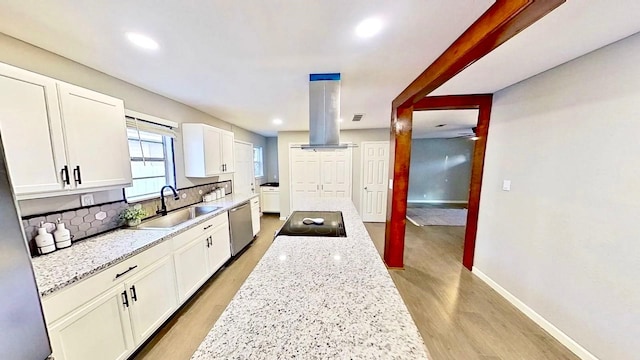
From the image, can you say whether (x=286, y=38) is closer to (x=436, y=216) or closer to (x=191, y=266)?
(x=191, y=266)

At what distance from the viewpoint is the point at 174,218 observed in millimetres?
2672

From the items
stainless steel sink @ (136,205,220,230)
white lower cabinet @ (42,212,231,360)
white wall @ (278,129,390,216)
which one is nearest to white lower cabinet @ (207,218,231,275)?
white lower cabinet @ (42,212,231,360)

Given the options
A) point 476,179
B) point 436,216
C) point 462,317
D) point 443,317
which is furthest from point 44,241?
point 436,216

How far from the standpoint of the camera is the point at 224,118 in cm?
Answer: 388

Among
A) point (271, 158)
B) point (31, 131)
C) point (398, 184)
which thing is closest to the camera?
point (31, 131)

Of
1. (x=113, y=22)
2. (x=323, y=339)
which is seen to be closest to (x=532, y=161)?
(x=323, y=339)

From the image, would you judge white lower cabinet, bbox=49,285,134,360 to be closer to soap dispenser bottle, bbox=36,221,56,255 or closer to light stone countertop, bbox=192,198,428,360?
soap dispenser bottle, bbox=36,221,56,255

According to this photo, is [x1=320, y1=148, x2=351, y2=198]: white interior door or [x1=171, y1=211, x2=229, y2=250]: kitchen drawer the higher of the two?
[x1=320, y1=148, x2=351, y2=198]: white interior door

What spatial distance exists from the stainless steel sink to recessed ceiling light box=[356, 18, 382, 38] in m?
2.45

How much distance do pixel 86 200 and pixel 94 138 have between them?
1.96 feet

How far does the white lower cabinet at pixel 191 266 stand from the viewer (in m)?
2.06

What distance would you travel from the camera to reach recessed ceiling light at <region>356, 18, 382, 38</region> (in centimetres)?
124

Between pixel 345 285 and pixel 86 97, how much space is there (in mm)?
2279

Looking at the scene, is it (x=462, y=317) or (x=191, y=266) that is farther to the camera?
(x=191, y=266)
